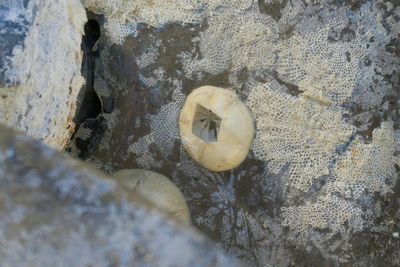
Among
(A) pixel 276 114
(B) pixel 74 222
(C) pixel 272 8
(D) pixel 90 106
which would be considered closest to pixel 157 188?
(D) pixel 90 106

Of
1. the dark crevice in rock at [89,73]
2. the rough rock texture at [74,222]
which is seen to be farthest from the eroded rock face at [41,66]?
the rough rock texture at [74,222]

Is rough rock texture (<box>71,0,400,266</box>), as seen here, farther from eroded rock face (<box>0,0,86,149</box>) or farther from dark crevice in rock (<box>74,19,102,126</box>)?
eroded rock face (<box>0,0,86,149</box>)

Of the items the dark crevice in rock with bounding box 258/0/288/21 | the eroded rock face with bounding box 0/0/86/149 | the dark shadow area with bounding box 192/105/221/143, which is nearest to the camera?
the eroded rock face with bounding box 0/0/86/149

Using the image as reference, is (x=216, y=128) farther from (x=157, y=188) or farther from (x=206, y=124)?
(x=157, y=188)

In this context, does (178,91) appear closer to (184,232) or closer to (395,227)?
(395,227)

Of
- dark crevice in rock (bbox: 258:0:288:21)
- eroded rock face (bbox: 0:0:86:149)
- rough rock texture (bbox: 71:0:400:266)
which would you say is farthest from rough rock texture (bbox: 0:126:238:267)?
dark crevice in rock (bbox: 258:0:288:21)

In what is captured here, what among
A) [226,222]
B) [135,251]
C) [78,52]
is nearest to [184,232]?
[135,251]
